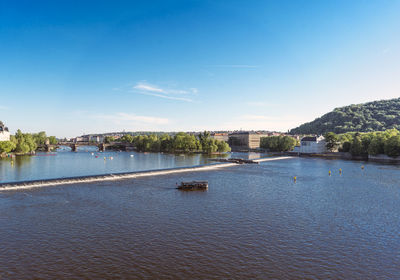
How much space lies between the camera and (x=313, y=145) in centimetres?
17825

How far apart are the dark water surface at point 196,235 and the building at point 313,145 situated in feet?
422

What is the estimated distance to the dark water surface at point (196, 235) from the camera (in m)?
23.3

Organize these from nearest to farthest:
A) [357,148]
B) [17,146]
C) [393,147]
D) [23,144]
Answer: [393,147] → [357,148] → [17,146] → [23,144]

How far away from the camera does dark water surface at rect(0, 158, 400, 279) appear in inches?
918

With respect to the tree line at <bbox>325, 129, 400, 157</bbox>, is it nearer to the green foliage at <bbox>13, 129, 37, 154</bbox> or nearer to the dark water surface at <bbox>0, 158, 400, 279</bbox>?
the dark water surface at <bbox>0, 158, 400, 279</bbox>

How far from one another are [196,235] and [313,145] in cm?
16427

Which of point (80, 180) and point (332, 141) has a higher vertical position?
point (332, 141)

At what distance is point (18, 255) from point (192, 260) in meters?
15.5

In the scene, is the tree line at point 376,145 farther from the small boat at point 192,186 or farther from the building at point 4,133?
the building at point 4,133

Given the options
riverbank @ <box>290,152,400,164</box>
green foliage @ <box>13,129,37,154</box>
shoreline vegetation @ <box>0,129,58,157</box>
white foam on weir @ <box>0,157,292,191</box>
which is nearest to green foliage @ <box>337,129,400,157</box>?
riverbank @ <box>290,152,400,164</box>

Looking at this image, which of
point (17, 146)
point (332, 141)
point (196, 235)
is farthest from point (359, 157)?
point (17, 146)

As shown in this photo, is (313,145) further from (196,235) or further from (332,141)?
(196,235)

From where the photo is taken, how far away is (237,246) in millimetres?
27766

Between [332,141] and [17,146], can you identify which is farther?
[332,141]
